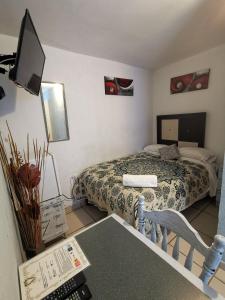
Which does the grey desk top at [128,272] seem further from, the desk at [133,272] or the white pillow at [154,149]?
the white pillow at [154,149]

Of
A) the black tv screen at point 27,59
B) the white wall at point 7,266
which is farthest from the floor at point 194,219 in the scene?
the black tv screen at point 27,59

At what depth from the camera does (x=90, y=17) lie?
160cm

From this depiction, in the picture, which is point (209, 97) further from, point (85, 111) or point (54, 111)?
point (54, 111)

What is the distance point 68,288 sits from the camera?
654 millimetres

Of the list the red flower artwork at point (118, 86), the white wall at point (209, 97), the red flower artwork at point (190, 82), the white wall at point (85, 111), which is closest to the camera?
the white wall at point (85, 111)

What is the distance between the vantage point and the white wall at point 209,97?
253 centimetres

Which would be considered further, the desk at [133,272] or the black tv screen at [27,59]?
the black tv screen at [27,59]

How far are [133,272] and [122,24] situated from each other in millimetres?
2239

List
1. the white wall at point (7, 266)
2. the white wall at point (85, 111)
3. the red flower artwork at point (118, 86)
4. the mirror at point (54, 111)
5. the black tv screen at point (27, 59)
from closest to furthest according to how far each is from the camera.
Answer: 1. the white wall at point (7, 266)
2. the black tv screen at point (27, 59)
3. the white wall at point (85, 111)
4. the mirror at point (54, 111)
5. the red flower artwork at point (118, 86)

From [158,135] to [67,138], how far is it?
6.92ft

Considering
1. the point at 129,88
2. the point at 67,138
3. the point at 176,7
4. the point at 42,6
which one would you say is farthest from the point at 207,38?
the point at 67,138

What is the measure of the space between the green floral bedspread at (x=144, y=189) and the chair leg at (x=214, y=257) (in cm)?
94

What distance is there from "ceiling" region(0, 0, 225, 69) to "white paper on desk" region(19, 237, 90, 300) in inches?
76.9

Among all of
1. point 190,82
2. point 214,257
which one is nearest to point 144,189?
point 214,257
